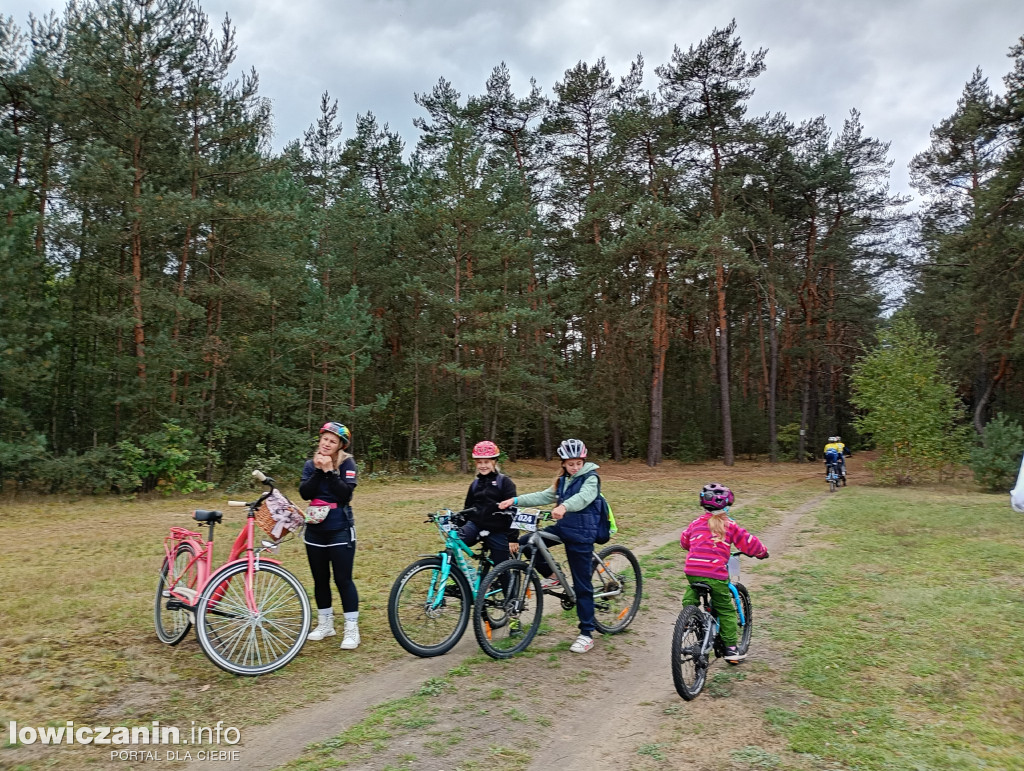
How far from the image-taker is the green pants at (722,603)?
444 centimetres

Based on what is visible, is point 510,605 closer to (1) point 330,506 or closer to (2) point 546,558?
(2) point 546,558

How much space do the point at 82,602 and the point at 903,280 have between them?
41355 mm

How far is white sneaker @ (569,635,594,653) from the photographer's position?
525 centimetres

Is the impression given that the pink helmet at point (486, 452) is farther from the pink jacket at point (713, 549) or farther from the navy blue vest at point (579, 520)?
the pink jacket at point (713, 549)

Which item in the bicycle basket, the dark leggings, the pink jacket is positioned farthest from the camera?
the dark leggings

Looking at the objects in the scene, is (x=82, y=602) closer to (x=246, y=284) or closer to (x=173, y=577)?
(x=173, y=577)

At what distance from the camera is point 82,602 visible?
21.5 feet

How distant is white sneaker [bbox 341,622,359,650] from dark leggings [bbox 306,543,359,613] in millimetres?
129

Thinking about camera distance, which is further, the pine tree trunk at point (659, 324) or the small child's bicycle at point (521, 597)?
the pine tree trunk at point (659, 324)

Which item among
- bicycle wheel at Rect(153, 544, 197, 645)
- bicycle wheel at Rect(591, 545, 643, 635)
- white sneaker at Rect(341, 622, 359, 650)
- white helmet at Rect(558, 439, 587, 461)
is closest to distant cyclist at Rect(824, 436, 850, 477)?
bicycle wheel at Rect(591, 545, 643, 635)

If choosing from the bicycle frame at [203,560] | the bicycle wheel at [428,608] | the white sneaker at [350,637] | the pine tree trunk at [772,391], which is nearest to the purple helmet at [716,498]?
the bicycle wheel at [428,608]

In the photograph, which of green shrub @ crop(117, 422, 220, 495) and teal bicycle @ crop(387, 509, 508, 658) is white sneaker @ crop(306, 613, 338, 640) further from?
green shrub @ crop(117, 422, 220, 495)

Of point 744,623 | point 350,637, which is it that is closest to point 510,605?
point 350,637

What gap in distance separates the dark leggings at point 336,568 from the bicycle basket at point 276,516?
9.9 inches
